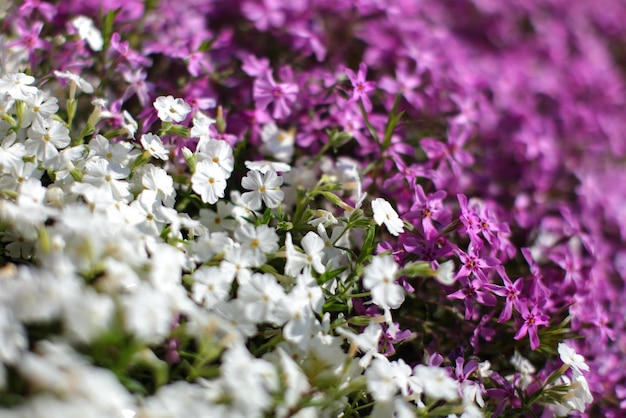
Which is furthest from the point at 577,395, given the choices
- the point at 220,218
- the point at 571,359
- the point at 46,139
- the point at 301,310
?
the point at 46,139

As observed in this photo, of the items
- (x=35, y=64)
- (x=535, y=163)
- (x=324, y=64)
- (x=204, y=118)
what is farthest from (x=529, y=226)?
(x=35, y=64)

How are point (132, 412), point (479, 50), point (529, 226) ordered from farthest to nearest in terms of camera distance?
1. point (479, 50)
2. point (529, 226)
3. point (132, 412)

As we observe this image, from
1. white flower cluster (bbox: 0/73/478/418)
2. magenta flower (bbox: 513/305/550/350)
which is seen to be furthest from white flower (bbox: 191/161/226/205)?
magenta flower (bbox: 513/305/550/350)

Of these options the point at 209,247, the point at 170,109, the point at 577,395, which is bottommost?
the point at 577,395

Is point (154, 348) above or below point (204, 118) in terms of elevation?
below

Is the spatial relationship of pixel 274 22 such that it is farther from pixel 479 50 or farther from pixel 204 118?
pixel 479 50

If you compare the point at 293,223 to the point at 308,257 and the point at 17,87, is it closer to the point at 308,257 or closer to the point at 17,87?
the point at 308,257
